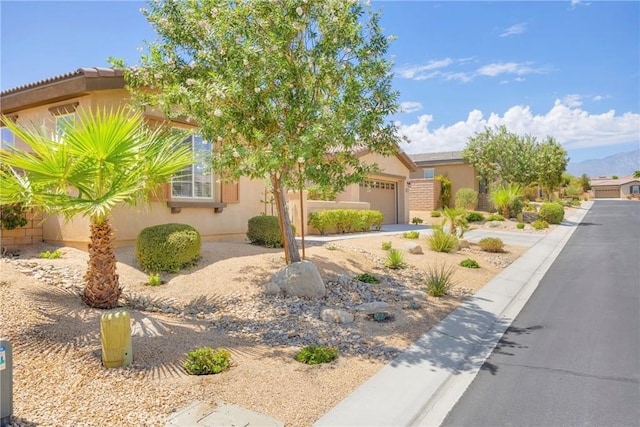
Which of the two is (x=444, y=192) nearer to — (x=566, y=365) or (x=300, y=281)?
(x=300, y=281)

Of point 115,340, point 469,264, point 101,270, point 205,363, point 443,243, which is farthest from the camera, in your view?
point 443,243

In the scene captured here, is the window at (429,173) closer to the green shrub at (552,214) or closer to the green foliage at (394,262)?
the green shrub at (552,214)

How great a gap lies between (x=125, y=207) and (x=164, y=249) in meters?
2.48

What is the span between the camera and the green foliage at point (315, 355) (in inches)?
204

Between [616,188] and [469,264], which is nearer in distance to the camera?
[469,264]

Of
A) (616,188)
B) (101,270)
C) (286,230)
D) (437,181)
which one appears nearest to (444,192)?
(437,181)

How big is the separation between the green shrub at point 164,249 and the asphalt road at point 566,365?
21.0 ft

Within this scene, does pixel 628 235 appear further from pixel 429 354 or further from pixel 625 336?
pixel 429 354

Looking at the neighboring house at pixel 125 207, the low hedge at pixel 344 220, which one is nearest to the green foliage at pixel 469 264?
the neighboring house at pixel 125 207

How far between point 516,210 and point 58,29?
2658 centimetres

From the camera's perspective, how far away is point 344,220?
18.0 meters

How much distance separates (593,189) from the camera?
81312 millimetres

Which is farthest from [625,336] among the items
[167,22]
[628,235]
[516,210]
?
[516,210]

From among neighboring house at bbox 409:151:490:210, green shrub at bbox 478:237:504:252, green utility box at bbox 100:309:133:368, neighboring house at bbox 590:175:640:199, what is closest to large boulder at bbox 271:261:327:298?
green utility box at bbox 100:309:133:368
